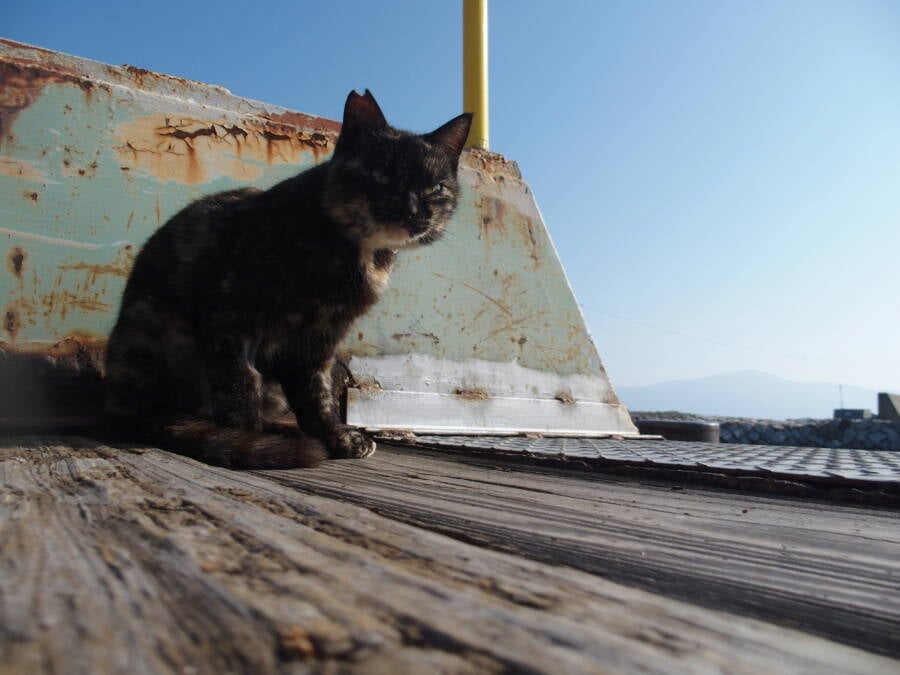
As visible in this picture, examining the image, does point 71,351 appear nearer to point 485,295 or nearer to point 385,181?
point 385,181

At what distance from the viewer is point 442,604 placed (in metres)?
0.52

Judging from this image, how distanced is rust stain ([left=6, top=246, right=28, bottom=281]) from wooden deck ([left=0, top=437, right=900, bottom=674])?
5.44ft

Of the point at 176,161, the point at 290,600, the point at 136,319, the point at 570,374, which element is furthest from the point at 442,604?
the point at 570,374

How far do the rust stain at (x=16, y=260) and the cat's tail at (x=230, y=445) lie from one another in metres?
0.96

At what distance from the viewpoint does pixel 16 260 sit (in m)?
2.54

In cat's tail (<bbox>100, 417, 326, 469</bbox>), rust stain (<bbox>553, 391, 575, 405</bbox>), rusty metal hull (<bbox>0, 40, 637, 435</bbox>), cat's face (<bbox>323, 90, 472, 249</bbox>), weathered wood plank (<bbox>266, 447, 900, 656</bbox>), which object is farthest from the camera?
rust stain (<bbox>553, 391, 575, 405</bbox>)

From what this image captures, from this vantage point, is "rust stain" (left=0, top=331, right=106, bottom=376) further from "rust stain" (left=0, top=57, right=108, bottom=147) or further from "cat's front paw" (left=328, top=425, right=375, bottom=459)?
"cat's front paw" (left=328, top=425, right=375, bottom=459)

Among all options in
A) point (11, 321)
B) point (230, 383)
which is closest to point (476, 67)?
point (230, 383)

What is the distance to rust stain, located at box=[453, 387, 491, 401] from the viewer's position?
321cm

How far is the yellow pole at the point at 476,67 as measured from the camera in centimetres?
396

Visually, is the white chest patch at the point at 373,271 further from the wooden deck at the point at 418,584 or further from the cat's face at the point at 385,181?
the wooden deck at the point at 418,584

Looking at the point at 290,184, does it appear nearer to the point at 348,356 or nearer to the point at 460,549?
the point at 348,356

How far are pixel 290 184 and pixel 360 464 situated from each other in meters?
1.22

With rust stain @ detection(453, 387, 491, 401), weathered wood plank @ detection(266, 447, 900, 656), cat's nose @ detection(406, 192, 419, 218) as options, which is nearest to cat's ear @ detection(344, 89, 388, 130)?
cat's nose @ detection(406, 192, 419, 218)
